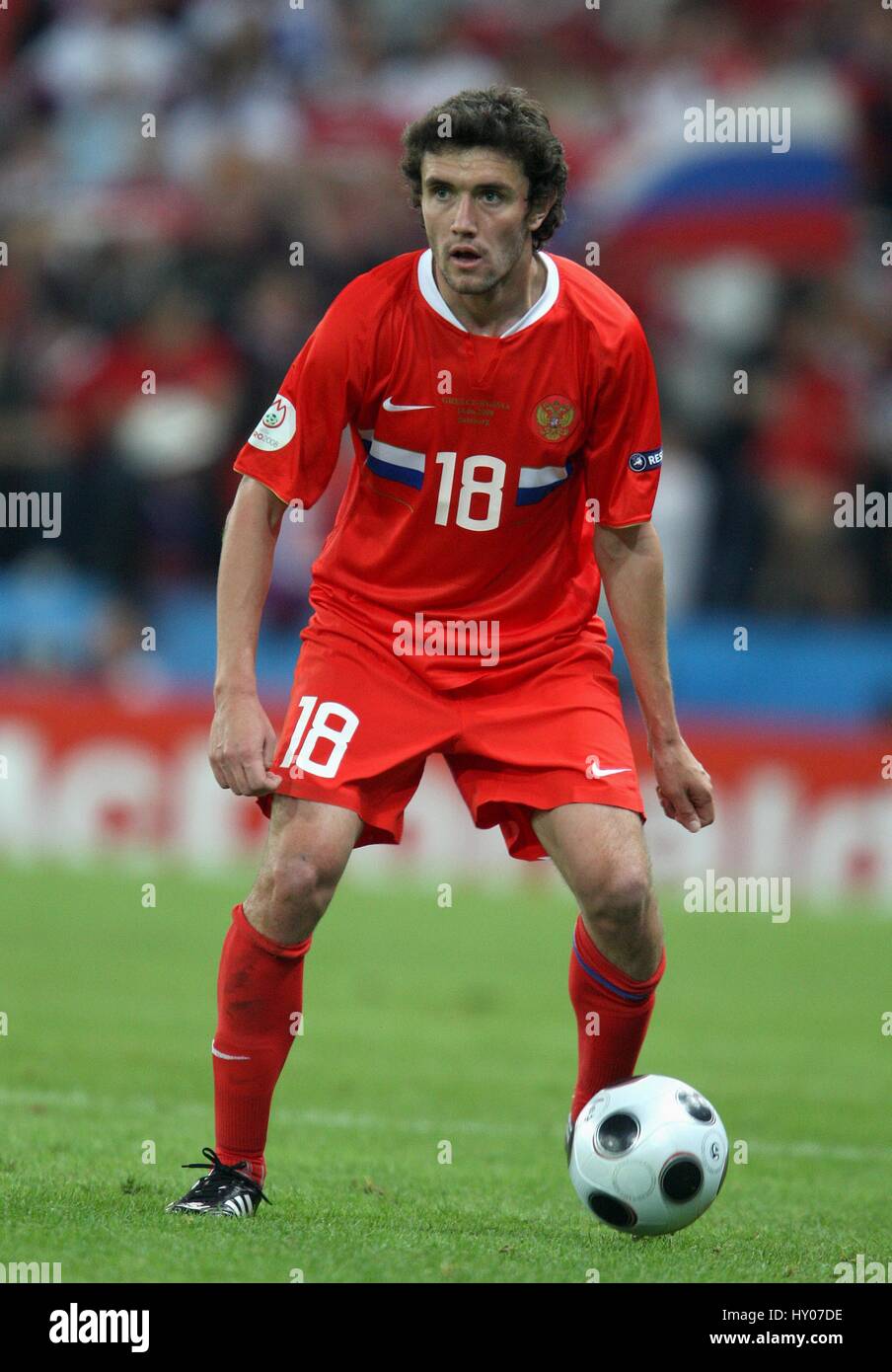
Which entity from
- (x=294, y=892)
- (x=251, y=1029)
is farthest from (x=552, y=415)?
(x=251, y=1029)

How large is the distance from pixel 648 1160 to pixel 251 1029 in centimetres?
99

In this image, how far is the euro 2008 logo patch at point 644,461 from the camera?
5.07 metres

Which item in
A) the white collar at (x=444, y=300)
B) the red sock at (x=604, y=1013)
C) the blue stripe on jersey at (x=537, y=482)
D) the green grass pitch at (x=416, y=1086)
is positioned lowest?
the green grass pitch at (x=416, y=1086)

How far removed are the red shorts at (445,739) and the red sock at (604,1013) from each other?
0.30m

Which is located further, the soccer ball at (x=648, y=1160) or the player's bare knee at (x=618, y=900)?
the player's bare knee at (x=618, y=900)

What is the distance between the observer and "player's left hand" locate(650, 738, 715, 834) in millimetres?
5176

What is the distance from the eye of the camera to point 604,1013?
511cm

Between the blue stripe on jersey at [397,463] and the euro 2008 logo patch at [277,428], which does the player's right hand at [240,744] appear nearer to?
the euro 2008 logo patch at [277,428]

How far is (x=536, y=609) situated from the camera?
519 centimetres

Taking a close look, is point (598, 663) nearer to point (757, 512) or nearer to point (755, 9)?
point (757, 512)

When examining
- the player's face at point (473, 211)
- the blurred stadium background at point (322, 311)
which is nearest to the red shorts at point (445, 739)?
the player's face at point (473, 211)

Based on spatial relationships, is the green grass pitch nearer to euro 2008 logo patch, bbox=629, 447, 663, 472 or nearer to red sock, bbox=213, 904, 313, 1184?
red sock, bbox=213, 904, 313, 1184

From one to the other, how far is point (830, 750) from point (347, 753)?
7581mm
